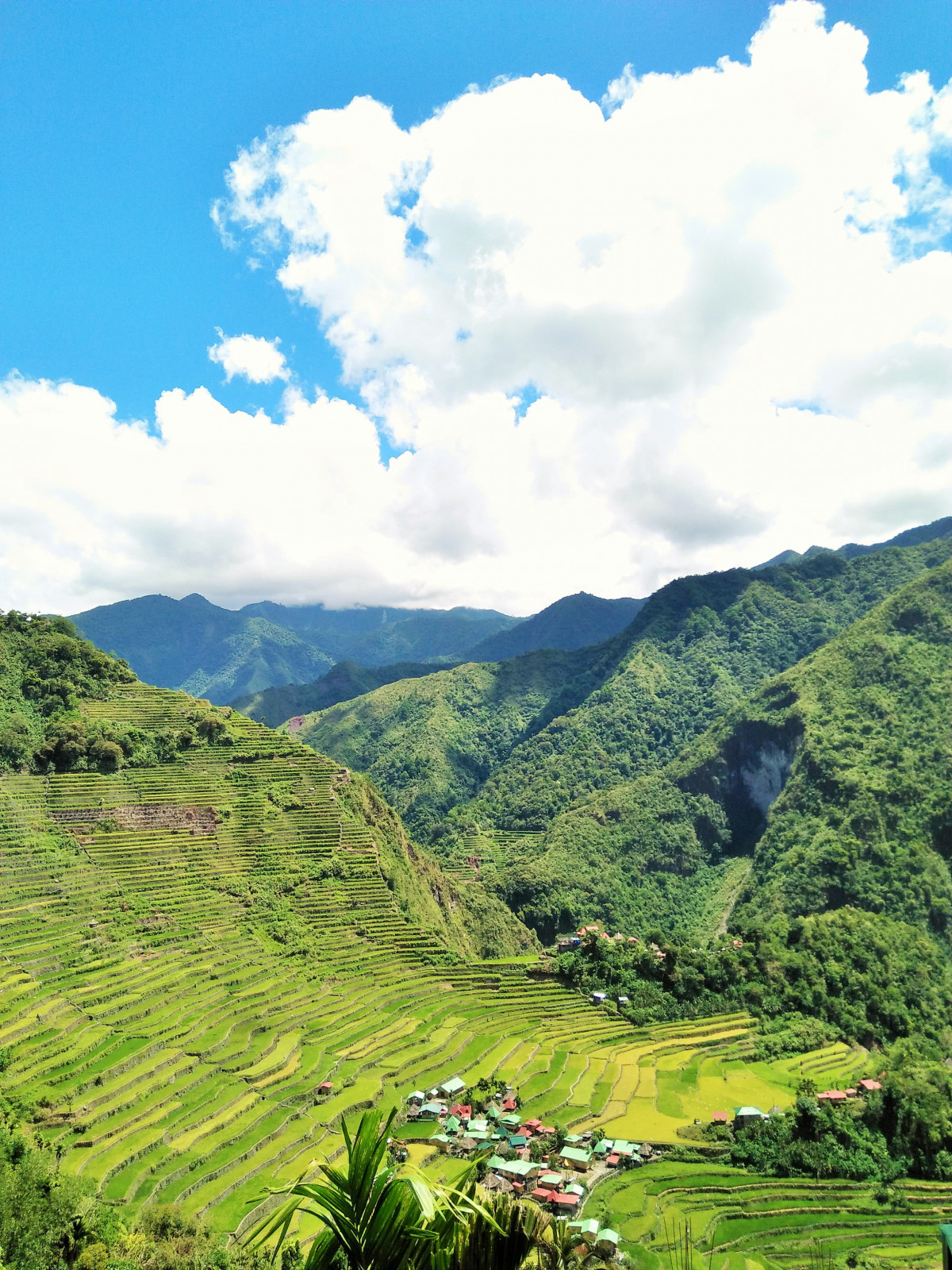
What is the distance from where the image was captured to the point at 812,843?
72.2m

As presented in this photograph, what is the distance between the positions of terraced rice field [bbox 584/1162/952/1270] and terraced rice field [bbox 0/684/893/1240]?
3.04m

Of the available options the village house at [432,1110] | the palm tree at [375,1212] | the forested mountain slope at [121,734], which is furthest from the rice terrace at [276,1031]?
the palm tree at [375,1212]

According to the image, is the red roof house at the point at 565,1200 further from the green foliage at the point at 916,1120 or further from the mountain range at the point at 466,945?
the green foliage at the point at 916,1120

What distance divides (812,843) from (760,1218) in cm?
5002

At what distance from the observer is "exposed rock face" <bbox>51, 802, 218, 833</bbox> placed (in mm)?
43938

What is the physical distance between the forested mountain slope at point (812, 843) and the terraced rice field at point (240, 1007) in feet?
22.6

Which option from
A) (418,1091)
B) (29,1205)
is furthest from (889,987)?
(29,1205)

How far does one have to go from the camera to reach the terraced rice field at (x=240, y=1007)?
25906mm

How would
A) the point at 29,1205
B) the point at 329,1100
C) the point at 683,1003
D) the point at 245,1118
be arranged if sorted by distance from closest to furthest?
the point at 29,1205, the point at 245,1118, the point at 329,1100, the point at 683,1003

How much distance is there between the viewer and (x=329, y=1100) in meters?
29.8

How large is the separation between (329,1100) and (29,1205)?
49.9ft

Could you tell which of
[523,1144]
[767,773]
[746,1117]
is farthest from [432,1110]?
[767,773]

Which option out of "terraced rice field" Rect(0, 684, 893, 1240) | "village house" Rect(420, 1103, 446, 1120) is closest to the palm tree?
"terraced rice field" Rect(0, 684, 893, 1240)

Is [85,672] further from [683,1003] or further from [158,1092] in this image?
[683,1003]
